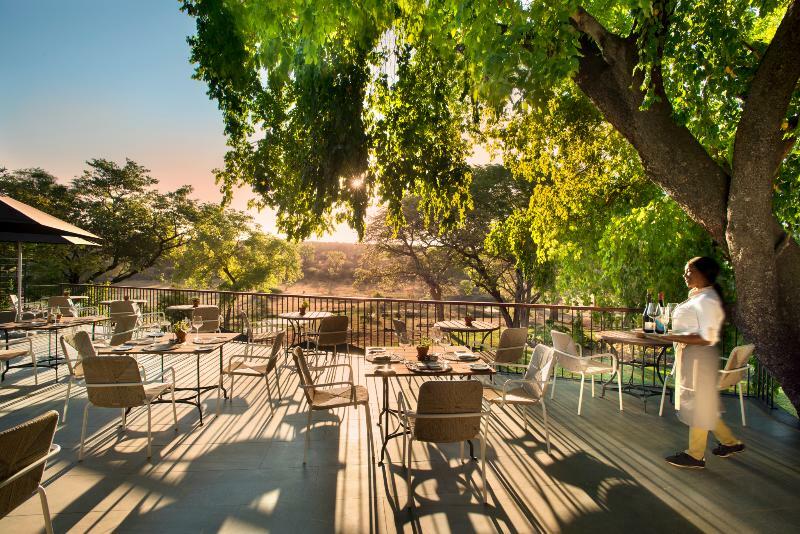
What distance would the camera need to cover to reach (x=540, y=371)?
12.9ft

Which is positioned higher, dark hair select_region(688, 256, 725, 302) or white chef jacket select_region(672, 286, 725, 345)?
dark hair select_region(688, 256, 725, 302)

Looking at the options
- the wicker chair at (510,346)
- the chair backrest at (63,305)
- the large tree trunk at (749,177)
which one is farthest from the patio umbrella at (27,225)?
the large tree trunk at (749,177)

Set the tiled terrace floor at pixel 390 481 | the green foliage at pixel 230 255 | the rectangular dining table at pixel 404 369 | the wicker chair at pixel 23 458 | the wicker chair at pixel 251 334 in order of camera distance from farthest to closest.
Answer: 1. the green foliage at pixel 230 255
2. the wicker chair at pixel 251 334
3. the rectangular dining table at pixel 404 369
4. the tiled terrace floor at pixel 390 481
5. the wicker chair at pixel 23 458

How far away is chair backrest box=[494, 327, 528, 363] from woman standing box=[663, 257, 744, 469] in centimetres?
169

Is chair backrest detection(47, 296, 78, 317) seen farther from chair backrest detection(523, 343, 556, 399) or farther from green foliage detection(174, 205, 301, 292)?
green foliage detection(174, 205, 301, 292)

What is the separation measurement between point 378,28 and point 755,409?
6.53 meters

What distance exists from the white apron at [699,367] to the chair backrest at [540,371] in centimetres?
103

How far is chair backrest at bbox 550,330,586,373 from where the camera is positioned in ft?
16.3

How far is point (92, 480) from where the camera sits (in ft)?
10.6

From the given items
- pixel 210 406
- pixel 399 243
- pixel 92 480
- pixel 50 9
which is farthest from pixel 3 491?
pixel 399 243

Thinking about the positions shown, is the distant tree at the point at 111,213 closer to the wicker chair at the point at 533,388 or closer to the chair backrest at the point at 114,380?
the chair backrest at the point at 114,380

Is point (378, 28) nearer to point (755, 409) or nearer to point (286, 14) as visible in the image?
point (286, 14)

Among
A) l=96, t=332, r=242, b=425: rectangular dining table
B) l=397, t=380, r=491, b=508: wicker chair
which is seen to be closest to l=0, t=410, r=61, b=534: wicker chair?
l=397, t=380, r=491, b=508: wicker chair

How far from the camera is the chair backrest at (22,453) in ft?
5.73
